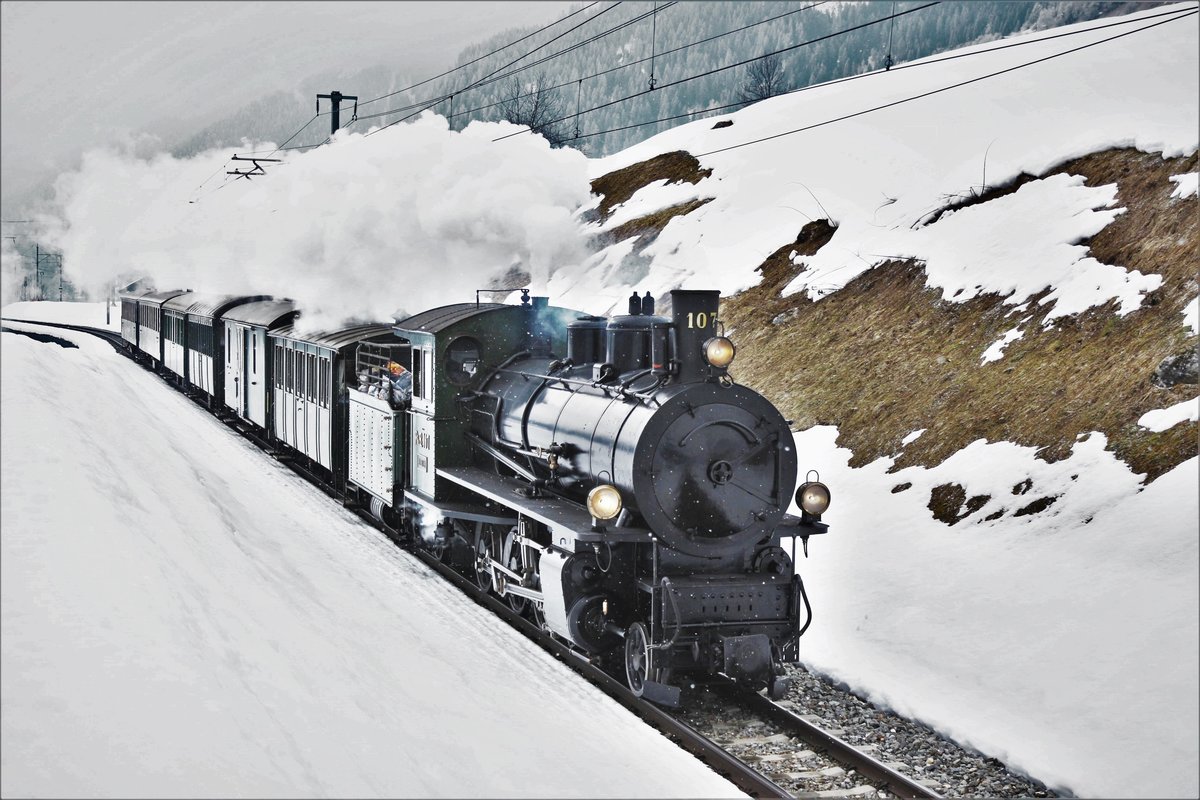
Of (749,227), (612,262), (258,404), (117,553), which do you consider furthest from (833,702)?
(612,262)

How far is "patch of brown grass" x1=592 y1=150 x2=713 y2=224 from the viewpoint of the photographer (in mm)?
34000

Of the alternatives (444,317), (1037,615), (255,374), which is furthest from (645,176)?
(1037,615)

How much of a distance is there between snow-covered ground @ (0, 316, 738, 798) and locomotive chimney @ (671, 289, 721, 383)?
9.95 feet

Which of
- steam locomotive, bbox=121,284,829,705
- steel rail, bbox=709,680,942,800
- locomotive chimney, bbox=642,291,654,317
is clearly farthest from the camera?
locomotive chimney, bbox=642,291,654,317

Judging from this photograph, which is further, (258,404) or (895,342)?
(258,404)

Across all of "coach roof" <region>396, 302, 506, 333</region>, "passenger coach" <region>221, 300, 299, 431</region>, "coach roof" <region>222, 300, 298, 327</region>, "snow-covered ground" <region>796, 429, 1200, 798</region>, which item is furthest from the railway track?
"passenger coach" <region>221, 300, 299, 431</region>

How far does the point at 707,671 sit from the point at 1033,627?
10.7 feet

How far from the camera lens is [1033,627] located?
31.4 ft

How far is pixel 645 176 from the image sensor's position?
1426 inches

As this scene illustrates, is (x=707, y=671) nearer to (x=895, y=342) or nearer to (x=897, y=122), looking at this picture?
(x=895, y=342)

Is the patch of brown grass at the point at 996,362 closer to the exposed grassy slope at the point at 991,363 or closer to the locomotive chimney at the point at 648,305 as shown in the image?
the exposed grassy slope at the point at 991,363

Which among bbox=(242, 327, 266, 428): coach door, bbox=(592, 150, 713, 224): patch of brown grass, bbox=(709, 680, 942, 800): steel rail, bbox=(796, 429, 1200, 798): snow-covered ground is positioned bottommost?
bbox=(709, 680, 942, 800): steel rail

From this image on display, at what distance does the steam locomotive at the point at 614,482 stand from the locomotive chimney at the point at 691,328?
1cm

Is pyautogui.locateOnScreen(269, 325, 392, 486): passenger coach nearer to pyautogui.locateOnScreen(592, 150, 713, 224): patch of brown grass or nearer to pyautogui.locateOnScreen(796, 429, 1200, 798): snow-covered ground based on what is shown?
pyautogui.locateOnScreen(796, 429, 1200, 798): snow-covered ground
